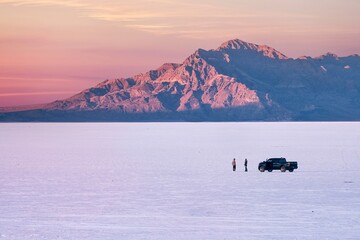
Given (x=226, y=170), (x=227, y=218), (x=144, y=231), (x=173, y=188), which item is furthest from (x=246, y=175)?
(x=144, y=231)

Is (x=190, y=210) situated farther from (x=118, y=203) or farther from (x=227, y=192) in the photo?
(x=227, y=192)

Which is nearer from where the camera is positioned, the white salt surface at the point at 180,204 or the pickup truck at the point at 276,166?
the white salt surface at the point at 180,204

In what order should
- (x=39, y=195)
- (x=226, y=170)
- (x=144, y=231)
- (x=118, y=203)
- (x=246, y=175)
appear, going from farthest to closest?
(x=226, y=170), (x=246, y=175), (x=39, y=195), (x=118, y=203), (x=144, y=231)

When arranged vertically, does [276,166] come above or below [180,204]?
below

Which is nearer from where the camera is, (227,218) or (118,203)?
(227,218)

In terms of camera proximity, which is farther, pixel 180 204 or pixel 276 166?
pixel 276 166

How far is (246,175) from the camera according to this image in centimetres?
7025

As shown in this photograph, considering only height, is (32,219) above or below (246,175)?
above

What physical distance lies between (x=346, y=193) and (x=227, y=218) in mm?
14441

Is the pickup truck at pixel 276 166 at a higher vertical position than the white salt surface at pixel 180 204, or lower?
lower

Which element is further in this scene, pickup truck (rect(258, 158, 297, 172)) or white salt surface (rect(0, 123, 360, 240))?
pickup truck (rect(258, 158, 297, 172))

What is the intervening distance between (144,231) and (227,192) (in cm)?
1721

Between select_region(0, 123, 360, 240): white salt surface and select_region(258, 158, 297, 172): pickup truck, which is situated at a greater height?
select_region(0, 123, 360, 240): white salt surface

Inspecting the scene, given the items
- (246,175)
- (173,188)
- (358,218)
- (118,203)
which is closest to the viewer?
(358,218)
